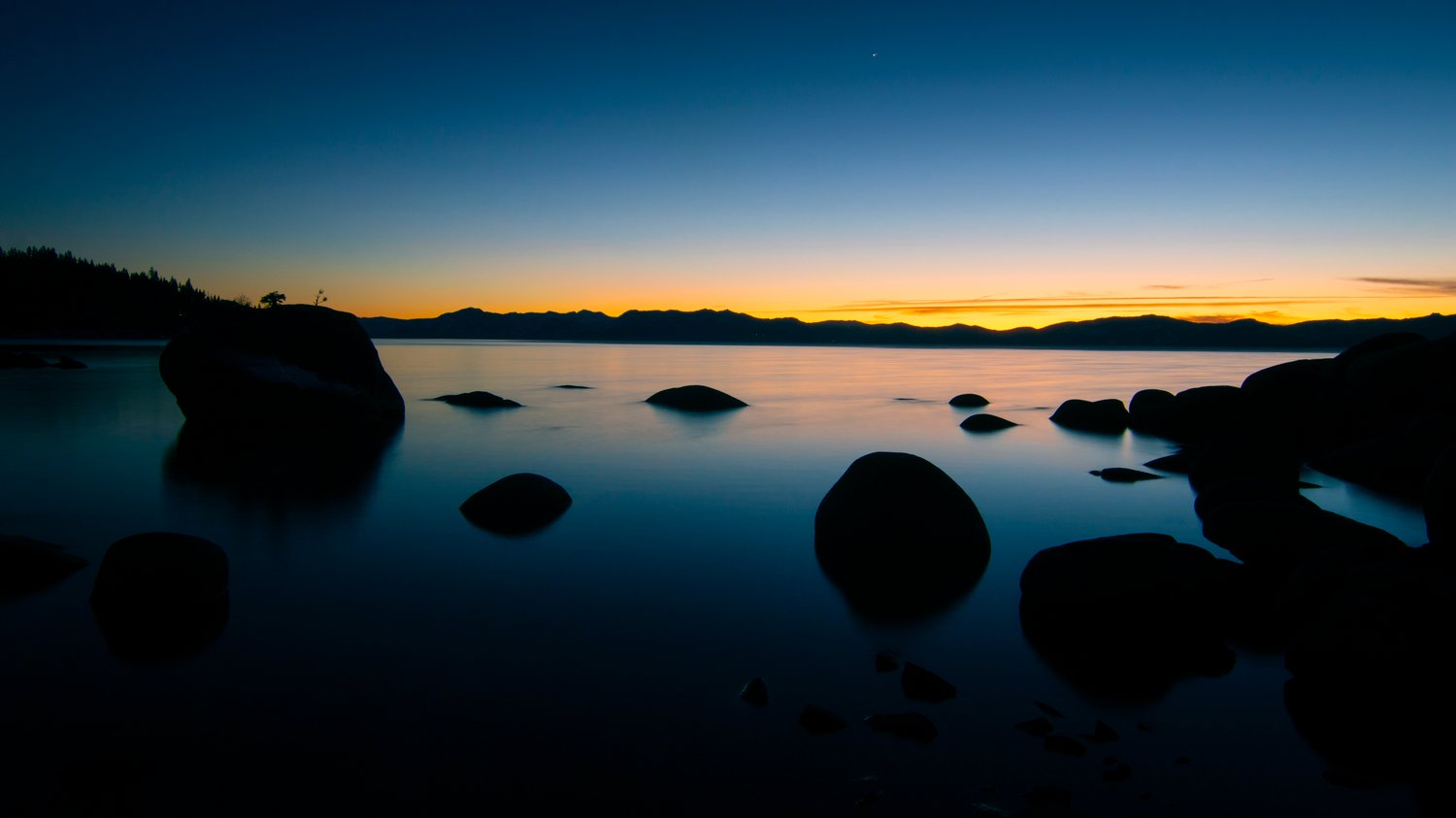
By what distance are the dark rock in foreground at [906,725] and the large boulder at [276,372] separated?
18268 millimetres

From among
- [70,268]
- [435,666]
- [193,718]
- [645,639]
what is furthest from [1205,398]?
[70,268]

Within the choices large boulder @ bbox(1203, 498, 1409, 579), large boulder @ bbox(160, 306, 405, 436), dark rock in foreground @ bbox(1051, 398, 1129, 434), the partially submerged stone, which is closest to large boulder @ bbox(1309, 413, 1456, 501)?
dark rock in foreground @ bbox(1051, 398, 1129, 434)

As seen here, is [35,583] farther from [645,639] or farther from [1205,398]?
[1205,398]

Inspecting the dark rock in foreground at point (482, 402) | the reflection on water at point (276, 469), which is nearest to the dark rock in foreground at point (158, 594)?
the reflection on water at point (276, 469)

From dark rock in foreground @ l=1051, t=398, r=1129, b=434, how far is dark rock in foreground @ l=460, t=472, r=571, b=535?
18.8 metres

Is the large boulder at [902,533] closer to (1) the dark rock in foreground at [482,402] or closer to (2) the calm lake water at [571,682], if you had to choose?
(2) the calm lake water at [571,682]

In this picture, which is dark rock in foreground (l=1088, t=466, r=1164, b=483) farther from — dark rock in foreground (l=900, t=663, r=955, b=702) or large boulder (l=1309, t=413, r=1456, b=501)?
dark rock in foreground (l=900, t=663, r=955, b=702)

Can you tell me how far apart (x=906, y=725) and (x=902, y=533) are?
3555mm

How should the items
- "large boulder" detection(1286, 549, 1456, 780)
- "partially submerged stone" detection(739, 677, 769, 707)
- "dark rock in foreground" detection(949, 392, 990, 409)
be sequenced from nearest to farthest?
1. "large boulder" detection(1286, 549, 1456, 780)
2. "partially submerged stone" detection(739, 677, 769, 707)
3. "dark rock in foreground" detection(949, 392, 990, 409)

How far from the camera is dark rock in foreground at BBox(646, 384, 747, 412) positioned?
28.5 meters

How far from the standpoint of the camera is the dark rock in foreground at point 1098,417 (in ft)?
76.0

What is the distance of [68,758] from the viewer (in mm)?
4355

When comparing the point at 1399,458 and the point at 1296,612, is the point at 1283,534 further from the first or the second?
the point at 1399,458

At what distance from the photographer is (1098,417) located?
2355 cm
